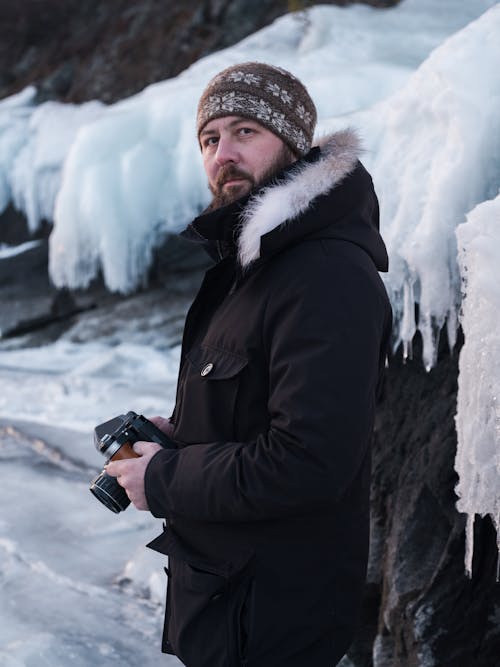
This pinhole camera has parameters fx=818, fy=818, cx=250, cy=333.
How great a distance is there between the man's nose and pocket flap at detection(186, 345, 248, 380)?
1.35 ft

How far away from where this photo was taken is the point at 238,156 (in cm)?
180

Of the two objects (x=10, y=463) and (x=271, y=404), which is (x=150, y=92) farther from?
(x=271, y=404)

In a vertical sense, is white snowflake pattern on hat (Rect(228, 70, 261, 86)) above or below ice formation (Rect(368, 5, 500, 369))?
above

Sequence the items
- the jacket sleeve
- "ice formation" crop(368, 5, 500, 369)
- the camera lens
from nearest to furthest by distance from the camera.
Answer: the jacket sleeve, the camera lens, "ice formation" crop(368, 5, 500, 369)

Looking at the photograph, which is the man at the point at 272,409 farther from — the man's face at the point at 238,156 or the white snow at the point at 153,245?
the white snow at the point at 153,245

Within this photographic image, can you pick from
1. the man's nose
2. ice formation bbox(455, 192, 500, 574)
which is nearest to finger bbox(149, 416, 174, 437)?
the man's nose

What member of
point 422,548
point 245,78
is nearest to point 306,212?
point 245,78

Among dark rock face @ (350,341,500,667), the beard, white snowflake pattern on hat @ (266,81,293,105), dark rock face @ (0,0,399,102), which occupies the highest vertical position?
white snowflake pattern on hat @ (266,81,293,105)

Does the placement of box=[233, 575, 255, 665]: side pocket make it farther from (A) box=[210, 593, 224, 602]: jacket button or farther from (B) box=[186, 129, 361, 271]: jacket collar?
(B) box=[186, 129, 361, 271]: jacket collar

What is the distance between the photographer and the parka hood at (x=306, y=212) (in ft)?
5.26

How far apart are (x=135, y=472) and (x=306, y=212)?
2.08 feet

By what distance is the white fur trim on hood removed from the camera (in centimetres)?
161

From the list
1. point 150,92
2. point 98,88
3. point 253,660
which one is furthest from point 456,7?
point 253,660

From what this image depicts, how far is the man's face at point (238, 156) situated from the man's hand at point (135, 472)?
0.56 metres
